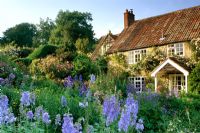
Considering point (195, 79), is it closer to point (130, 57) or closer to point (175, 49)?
point (175, 49)

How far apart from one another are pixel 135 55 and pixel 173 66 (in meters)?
5.16

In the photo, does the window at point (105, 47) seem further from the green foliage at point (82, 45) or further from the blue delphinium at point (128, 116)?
the blue delphinium at point (128, 116)

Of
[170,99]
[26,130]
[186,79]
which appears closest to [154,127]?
[170,99]

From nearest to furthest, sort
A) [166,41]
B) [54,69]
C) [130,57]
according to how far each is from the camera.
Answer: [54,69] → [166,41] → [130,57]

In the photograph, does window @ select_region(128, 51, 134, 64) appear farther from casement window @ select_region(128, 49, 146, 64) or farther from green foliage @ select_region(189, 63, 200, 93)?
green foliage @ select_region(189, 63, 200, 93)

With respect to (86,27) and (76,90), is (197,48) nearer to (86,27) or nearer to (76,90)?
(76,90)

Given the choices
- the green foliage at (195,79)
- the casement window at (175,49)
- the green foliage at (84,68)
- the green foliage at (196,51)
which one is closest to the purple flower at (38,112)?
the green foliage at (84,68)

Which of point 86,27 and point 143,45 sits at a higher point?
point 86,27

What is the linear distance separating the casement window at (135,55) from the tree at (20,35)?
42.0 meters

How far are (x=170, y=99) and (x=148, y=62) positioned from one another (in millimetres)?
14791

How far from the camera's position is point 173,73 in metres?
24.6

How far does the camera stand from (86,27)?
212 ft

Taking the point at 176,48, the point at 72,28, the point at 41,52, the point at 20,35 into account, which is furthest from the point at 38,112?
the point at 20,35

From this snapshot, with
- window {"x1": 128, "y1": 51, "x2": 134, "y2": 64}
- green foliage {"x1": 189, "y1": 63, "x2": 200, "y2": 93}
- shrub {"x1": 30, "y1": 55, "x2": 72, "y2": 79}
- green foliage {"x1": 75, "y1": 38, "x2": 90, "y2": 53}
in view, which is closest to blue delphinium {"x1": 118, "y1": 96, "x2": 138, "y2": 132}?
shrub {"x1": 30, "y1": 55, "x2": 72, "y2": 79}
